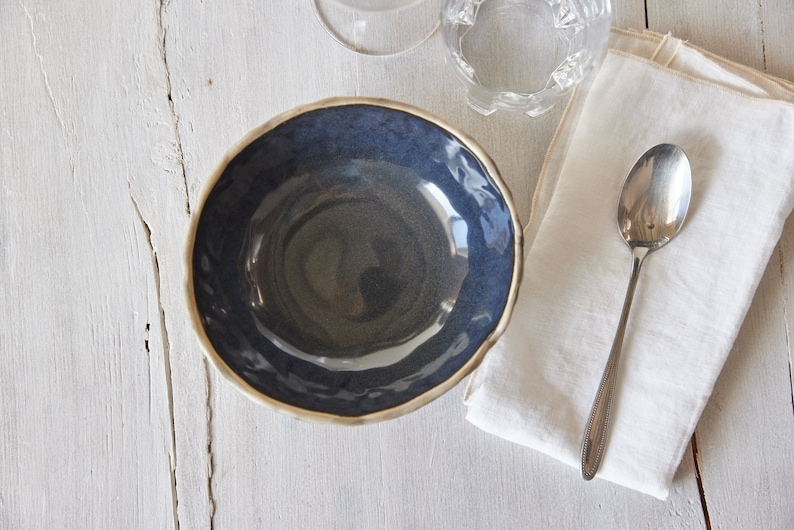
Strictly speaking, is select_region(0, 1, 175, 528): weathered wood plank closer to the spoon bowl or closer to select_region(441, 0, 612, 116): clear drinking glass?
select_region(441, 0, 612, 116): clear drinking glass

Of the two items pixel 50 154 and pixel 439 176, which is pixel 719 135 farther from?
pixel 50 154

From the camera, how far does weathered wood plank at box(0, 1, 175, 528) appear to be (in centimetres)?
52

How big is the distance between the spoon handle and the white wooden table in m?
0.03

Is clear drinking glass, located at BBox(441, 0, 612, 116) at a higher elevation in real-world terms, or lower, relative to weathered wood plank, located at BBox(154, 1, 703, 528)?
higher

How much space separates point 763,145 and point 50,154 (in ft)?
1.88


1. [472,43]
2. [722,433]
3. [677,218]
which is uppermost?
[472,43]

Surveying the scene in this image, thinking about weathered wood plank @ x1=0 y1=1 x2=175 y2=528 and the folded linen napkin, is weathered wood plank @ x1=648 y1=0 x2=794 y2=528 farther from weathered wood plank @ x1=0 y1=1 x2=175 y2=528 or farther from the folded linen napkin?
weathered wood plank @ x1=0 y1=1 x2=175 y2=528

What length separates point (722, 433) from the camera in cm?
50

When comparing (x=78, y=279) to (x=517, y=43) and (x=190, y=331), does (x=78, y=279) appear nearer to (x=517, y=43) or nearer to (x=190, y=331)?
(x=190, y=331)

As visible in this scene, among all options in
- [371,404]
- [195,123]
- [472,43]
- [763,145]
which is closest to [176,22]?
[195,123]

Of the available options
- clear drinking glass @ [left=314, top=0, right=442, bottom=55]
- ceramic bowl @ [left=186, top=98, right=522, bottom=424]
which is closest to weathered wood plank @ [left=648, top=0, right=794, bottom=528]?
ceramic bowl @ [left=186, top=98, right=522, bottom=424]


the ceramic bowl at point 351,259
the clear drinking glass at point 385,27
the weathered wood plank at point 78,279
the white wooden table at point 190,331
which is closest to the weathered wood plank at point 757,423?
the white wooden table at point 190,331

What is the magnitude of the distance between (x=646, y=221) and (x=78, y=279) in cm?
46

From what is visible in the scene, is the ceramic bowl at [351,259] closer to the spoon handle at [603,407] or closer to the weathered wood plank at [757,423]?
the spoon handle at [603,407]
